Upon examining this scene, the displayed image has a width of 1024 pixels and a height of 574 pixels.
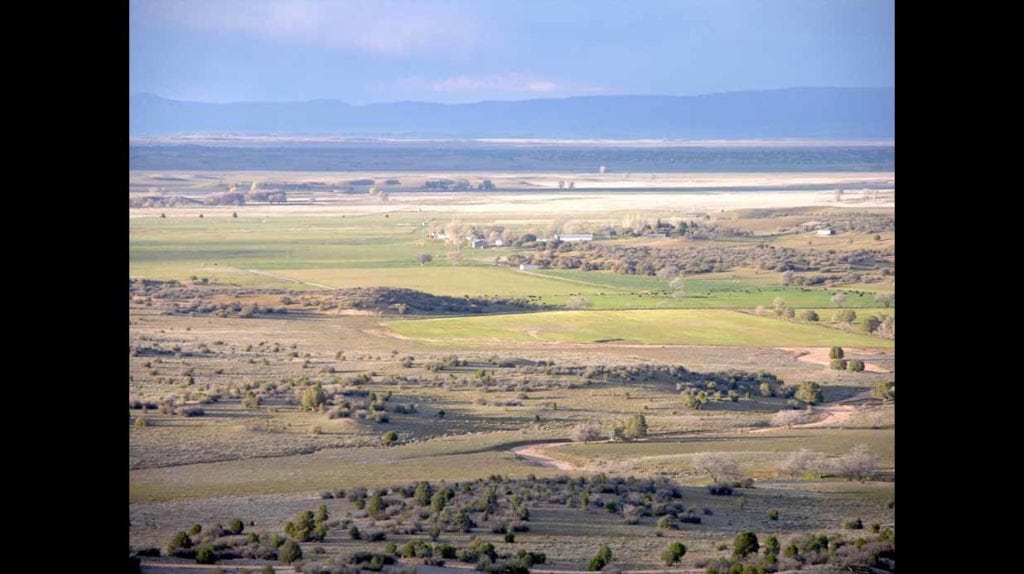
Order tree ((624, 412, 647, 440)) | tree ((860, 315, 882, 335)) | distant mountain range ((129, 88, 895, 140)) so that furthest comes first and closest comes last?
distant mountain range ((129, 88, 895, 140))
tree ((860, 315, 882, 335))
tree ((624, 412, 647, 440))

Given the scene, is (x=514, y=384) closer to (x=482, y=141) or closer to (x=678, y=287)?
(x=678, y=287)

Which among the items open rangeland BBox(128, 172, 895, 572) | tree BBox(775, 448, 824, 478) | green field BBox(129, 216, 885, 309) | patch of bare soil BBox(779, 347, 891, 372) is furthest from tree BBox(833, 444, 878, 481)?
green field BBox(129, 216, 885, 309)

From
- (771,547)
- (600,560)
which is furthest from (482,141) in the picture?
(600,560)

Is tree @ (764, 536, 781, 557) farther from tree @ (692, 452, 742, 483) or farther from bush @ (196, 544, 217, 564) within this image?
bush @ (196, 544, 217, 564)

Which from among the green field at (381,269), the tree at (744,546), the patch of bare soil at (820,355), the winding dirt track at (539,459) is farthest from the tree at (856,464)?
the green field at (381,269)
